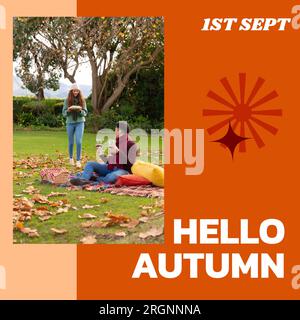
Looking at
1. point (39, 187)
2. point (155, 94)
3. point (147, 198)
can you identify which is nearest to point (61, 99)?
point (155, 94)

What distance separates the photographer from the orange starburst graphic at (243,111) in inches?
164

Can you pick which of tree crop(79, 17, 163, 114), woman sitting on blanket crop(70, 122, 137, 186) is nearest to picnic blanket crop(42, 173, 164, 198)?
woman sitting on blanket crop(70, 122, 137, 186)

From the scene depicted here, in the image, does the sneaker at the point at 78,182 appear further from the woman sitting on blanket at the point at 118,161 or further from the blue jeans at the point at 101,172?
the blue jeans at the point at 101,172

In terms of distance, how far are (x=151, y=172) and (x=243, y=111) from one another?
346 cm

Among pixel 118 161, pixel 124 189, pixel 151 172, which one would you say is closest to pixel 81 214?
pixel 124 189

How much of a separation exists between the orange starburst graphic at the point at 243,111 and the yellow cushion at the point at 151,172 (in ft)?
10.6

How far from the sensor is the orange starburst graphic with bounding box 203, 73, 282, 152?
4.16 m

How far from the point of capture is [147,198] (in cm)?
680

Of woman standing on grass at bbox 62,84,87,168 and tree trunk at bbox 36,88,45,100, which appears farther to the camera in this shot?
tree trunk at bbox 36,88,45,100

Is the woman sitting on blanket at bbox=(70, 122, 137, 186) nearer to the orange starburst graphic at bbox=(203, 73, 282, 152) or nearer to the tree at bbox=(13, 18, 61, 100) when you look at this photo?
the orange starburst graphic at bbox=(203, 73, 282, 152)

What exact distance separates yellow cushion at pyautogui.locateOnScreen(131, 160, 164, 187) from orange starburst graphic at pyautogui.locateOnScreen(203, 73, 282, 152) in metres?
3.23

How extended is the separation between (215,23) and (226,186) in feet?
4.33

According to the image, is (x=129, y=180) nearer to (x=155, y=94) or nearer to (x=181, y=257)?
(x=181, y=257)

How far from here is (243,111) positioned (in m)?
4.16
